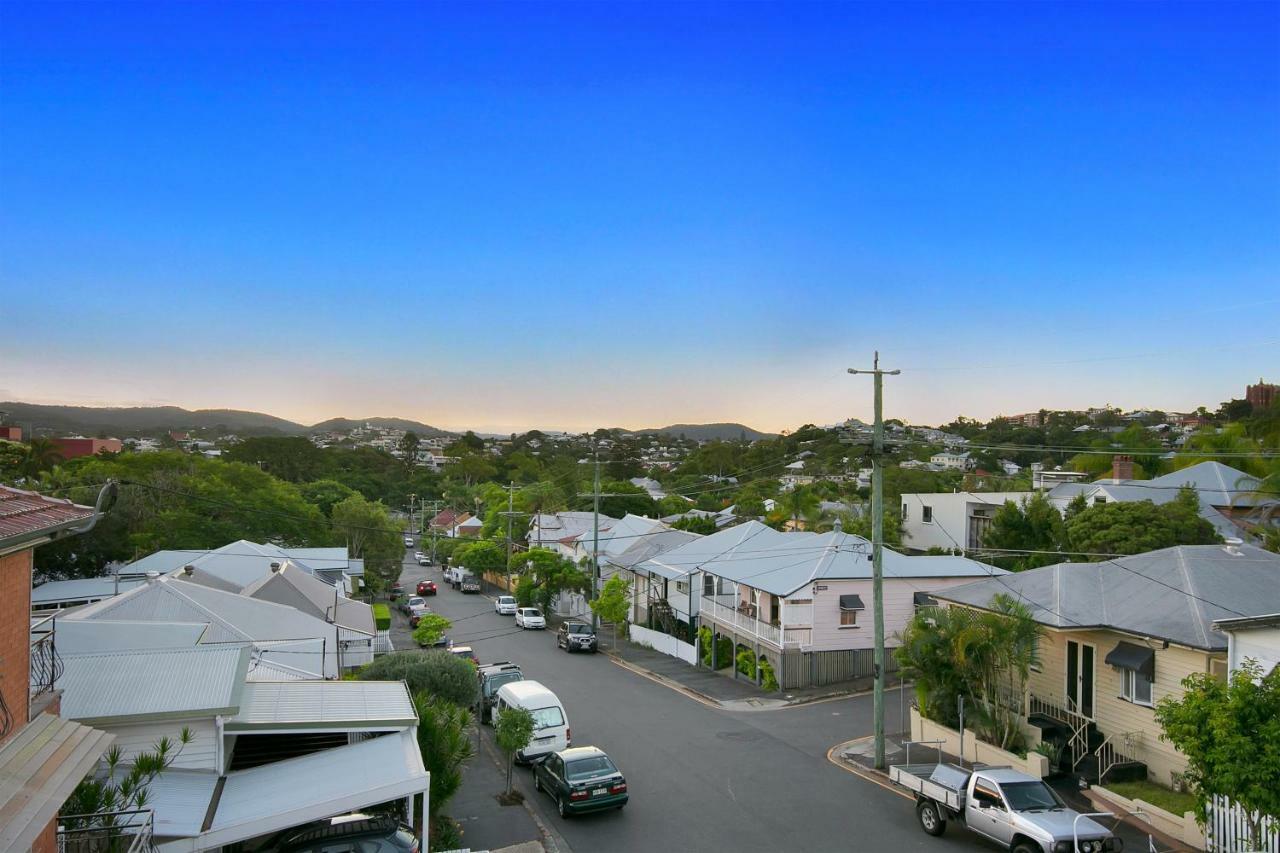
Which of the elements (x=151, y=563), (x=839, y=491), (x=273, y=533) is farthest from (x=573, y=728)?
(x=839, y=491)

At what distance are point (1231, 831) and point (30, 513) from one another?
18121 millimetres

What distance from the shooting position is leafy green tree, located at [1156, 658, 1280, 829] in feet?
38.1

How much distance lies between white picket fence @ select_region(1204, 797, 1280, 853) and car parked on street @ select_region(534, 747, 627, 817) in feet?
35.1

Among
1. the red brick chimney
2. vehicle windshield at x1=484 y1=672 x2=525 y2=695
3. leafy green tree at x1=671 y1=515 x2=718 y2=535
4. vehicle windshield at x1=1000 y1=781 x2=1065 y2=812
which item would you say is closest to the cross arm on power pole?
vehicle windshield at x1=1000 y1=781 x2=1065 y2=812

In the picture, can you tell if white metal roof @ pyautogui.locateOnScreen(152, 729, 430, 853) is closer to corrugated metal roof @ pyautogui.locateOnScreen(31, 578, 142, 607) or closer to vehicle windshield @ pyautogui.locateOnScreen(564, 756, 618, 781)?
vehicle windshield @ pyautogui.locateOnScreen(564, 756, 618, 781)

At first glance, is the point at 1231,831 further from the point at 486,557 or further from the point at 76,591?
the point at 486,557

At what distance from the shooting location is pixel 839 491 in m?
86.9

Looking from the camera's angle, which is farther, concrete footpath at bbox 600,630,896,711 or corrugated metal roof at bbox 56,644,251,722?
concrete footpath at bbox 600,630,896,711

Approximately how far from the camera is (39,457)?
63.5 metres

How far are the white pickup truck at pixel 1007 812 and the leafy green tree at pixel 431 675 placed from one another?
1228 centimetres

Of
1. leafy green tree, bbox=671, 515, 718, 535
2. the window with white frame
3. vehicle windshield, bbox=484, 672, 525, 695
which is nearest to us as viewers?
the window with white frame

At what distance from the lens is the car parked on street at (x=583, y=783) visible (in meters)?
17.6

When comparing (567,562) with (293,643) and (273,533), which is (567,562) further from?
(293,643)

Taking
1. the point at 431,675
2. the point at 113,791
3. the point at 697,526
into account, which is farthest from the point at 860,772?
the point at 697,526
